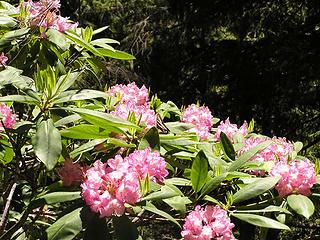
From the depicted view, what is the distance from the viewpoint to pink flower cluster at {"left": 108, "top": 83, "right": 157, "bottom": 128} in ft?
4.74

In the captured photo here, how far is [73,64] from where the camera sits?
218 cm

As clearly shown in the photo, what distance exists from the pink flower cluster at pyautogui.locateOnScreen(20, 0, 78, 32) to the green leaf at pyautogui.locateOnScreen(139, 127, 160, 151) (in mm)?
589

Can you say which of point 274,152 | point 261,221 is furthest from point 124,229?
point 274,152

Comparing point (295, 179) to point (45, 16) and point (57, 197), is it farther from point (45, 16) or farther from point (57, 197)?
point (45, 16)

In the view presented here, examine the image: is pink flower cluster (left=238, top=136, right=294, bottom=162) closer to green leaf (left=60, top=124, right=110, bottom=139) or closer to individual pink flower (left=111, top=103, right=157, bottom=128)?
individual pink flower (left=111, top=103, right=157, bottom=128)

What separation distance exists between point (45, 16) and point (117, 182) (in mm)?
748

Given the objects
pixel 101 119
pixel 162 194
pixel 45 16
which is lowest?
pixel 162 194

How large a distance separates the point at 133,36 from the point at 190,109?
656 centimetres

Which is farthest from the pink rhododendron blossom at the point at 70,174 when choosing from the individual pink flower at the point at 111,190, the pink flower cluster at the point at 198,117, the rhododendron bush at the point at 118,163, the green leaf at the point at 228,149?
the pink flower cluster at the point at 198,117

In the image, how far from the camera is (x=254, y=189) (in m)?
1.35

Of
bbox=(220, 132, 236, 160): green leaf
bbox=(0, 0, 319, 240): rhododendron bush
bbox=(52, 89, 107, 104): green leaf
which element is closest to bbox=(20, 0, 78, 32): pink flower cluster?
bbox=(0, 0, 319, 240): rhododendron bush

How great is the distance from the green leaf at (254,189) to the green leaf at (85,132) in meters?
0.36

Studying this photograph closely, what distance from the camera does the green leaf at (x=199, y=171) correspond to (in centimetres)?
132

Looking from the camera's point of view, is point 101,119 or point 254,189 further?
point 254,189
